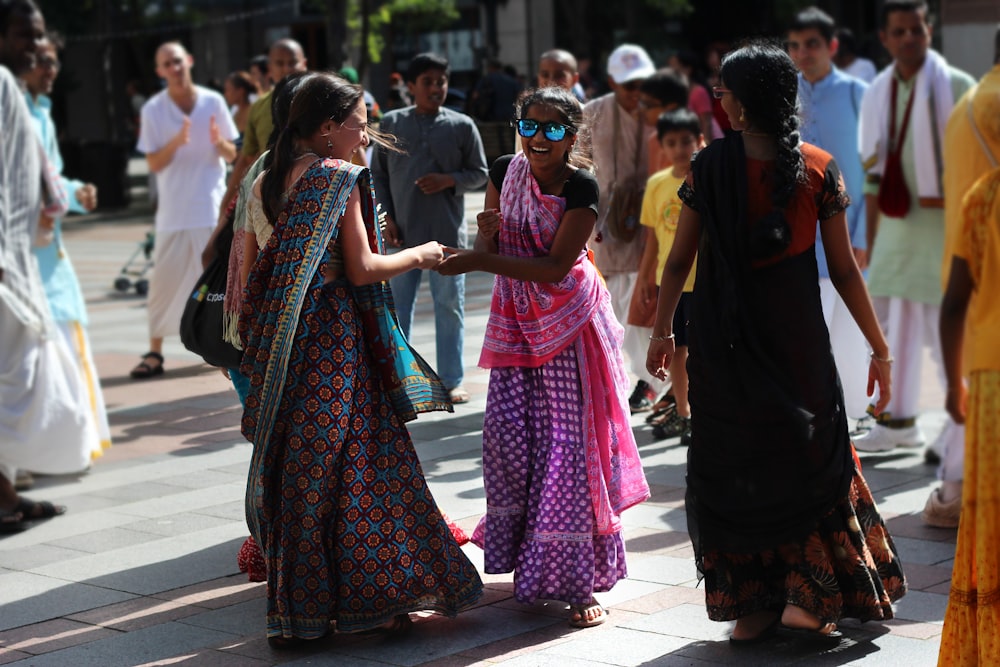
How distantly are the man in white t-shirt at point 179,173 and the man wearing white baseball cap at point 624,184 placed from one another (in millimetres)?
2773

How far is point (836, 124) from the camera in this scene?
7.48m

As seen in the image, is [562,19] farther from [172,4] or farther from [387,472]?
[387,472]

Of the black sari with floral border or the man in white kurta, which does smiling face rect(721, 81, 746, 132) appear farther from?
the man in white kurta

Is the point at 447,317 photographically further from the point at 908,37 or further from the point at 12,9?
the point at 908,37

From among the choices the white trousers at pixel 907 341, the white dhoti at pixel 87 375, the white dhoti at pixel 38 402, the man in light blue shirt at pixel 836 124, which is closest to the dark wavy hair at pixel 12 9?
the white dhoti at pixel 38 402

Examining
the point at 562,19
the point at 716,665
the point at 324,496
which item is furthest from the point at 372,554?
the point at 562,19

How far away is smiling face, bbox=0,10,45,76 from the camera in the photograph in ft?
23.4

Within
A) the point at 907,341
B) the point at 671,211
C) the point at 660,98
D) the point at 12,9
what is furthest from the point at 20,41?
the point at 907,341

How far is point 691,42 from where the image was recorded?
1416 inches

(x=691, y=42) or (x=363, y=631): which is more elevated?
(x=691, y=42)

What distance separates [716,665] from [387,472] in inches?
47.1

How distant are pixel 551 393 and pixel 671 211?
2.56m

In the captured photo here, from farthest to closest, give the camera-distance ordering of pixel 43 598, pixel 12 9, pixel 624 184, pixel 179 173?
pixel 179 173
pixel 624 184
pixel 12 9
pixel 43 598

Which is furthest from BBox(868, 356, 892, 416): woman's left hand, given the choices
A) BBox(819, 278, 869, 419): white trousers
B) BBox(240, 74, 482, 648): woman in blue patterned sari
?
BBox(819, 278, 869, 419): white trousers
